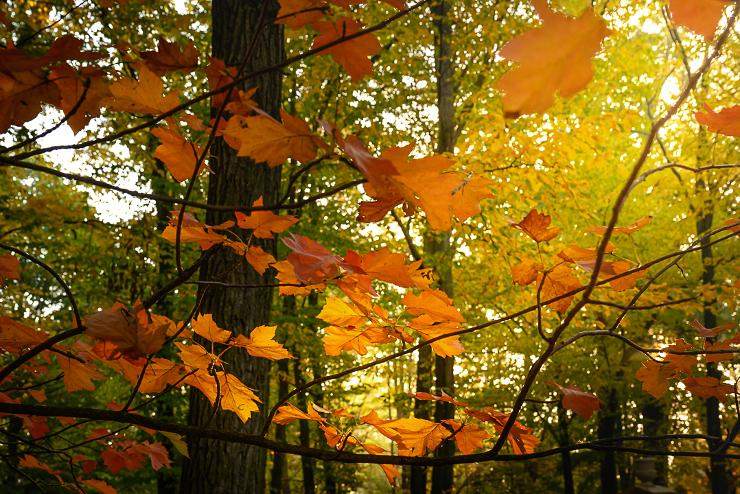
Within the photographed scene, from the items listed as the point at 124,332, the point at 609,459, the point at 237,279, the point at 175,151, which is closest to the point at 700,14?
the point at 124,332

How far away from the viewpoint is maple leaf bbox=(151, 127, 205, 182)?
1.00m

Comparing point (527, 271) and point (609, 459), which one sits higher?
point (527, 271)

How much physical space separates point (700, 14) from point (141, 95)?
74 centimetres

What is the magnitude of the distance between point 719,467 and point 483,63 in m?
7.09

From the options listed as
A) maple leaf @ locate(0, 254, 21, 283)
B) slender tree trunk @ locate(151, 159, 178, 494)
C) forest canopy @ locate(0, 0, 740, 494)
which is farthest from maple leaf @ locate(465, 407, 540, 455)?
slender tree trunk @ locate(151, 159, 178, 494)

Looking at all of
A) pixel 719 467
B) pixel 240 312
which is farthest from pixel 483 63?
pixel 719 467

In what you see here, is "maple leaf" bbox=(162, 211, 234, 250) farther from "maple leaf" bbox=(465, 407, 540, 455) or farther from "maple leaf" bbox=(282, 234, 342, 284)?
"maple leaf" bbox=(465, 407, 540, 455)

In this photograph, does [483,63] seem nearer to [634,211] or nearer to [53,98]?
[634,211]

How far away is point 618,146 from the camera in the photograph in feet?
38.1

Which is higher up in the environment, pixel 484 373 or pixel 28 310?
pixel 28 310

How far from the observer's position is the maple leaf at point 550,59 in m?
0.49

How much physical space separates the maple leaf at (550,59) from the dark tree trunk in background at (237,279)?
225cm

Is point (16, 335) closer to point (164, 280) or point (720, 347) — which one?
point (720, 347)

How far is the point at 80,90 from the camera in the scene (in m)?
0.95
